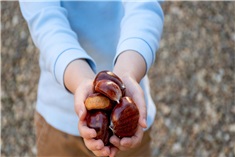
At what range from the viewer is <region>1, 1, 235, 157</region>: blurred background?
99.1 inches

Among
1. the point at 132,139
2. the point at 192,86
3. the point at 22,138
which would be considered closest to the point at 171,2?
the point at 192,86

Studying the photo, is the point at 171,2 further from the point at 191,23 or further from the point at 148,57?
the point at 148,57

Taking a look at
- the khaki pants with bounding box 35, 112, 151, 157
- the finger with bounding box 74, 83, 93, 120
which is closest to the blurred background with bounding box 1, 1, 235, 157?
the khaki pants with bounding box 35, 112, 151, 157

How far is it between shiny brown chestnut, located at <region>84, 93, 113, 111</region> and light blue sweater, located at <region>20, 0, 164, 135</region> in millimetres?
228

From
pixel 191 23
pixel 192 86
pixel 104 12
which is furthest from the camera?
pixel 191 23

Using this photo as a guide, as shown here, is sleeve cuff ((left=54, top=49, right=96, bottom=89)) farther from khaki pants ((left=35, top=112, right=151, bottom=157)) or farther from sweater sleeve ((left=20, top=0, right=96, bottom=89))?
khaki pants ((left=35, top=112, right=151, bottom=157))

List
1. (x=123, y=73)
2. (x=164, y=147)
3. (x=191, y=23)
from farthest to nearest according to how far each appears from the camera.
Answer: (x=191, y=23), (x=164, y=147), (x=123, y=73)

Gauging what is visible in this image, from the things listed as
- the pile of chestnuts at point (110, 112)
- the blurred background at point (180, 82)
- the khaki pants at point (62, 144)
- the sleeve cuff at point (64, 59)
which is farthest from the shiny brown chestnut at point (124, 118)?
the blurred background at point (180, 82)

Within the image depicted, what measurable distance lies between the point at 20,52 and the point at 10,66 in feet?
0.32

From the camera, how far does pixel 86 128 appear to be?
962 mm

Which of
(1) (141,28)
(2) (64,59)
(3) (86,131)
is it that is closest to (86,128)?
(3) (86,131)

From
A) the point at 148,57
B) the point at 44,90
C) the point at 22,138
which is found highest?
the point at 148,57

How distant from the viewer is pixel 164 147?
97.7 inches

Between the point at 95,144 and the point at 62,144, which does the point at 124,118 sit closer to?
the point at 95,144
